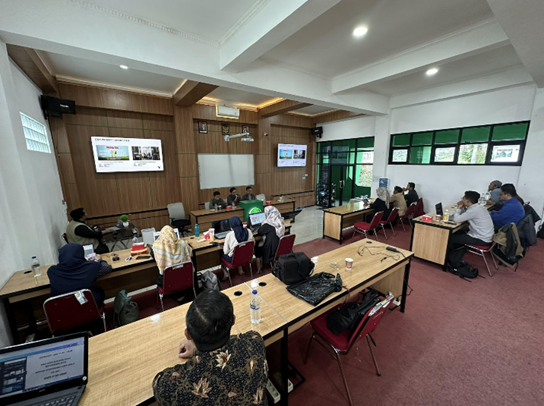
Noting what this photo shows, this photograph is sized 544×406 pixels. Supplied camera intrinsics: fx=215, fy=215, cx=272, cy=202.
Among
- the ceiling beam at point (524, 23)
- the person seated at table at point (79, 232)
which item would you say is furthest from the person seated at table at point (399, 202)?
the person seated at table at point (79, 232)

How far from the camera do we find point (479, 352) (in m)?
2.18

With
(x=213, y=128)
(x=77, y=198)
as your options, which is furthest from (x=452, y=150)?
(x=77, y=198)

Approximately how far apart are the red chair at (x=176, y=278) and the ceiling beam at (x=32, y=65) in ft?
11.3

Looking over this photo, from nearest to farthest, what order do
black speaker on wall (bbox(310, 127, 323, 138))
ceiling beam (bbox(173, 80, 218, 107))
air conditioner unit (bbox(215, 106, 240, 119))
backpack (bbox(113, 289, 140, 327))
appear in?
backpack (bbox(113, 289, 140, 327)) < ceiling beam (bbox(173, 80, 218, 107)) < air conditioner unit (bbox(215, 106, 240, 119)) < black speaker on wall (bbox(310, 127, 323, 138))

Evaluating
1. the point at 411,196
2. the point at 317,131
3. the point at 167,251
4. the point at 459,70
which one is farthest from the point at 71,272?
the point at 317,131

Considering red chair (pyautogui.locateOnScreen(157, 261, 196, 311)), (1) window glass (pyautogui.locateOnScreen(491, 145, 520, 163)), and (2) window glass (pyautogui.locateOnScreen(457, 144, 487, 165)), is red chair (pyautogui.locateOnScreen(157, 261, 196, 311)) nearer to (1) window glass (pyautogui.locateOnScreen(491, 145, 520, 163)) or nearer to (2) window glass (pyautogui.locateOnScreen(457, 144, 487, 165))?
(2) window glass (pyautogui.locateOnScreen(457, 144, 487, 165))

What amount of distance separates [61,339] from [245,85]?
378cm

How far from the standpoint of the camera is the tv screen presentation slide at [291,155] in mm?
8305

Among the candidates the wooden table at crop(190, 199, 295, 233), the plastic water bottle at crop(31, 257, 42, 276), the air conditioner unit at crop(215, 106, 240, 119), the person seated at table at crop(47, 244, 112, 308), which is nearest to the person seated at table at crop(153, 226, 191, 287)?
the person seated at table at crop(47, 244, 112, 308)

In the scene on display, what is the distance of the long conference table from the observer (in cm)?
112

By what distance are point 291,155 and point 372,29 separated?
5.68m

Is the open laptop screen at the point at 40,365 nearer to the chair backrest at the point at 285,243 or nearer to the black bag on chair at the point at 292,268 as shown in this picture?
the black bag on chair at the point at 292,268

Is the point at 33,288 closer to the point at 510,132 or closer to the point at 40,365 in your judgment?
the point at 40,365

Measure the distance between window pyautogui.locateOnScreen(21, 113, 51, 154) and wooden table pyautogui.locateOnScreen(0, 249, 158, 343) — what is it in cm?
189
